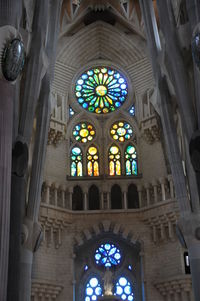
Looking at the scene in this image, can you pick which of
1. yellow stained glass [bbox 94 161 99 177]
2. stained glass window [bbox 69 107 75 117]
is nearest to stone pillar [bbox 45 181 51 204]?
yellow stained glass [bbox 94 161 99 177]

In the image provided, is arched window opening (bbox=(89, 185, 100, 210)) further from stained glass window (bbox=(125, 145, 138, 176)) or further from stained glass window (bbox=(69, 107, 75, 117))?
stained glass window (bbox=(69, 107, 75, 117))

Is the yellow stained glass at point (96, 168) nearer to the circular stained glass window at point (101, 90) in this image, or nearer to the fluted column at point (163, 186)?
the circular stained glass window at point (101, 90)

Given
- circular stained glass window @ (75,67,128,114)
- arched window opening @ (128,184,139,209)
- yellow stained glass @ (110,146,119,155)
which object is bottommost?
arched window opening @ (128,184,139,209)

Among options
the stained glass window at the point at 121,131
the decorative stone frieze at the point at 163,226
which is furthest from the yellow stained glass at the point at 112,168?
the decorative stone frieze at the point at 163,226

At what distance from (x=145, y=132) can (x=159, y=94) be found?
4745 millimetres

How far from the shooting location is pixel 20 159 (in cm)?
1351

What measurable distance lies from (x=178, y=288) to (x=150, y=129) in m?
7.22

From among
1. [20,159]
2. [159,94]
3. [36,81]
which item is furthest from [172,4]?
[20,159]

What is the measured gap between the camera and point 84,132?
23531 mm

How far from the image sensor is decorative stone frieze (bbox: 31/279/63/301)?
18.9m

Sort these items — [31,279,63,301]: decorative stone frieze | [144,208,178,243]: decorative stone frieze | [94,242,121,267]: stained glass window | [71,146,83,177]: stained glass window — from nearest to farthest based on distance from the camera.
Answer: [31,279,63,301]: decorative stone frieze, [144,208,178,243]: decorative stone frieze, [94,242,121,267]: stained glass window, [71,146,83,177]: stained glass window

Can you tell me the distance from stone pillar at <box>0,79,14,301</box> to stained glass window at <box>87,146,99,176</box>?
1158cm

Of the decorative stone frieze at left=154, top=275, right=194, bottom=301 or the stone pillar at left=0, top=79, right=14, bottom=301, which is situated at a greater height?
the stone pillar at left=0, top=79, right=14, bottom=301

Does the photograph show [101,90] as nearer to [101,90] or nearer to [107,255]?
[101,90]
